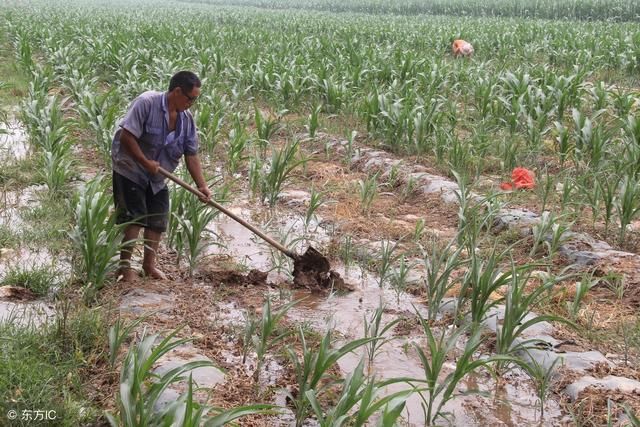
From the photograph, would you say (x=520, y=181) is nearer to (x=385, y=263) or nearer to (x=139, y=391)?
(x=385, y=263)

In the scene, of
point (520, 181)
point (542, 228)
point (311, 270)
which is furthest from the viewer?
point (520, 181)

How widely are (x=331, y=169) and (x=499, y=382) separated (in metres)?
3.72

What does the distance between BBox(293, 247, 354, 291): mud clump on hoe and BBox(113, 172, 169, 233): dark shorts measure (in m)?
0.86

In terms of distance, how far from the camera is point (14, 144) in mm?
7312

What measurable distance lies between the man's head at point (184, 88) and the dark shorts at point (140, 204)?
1.90ft

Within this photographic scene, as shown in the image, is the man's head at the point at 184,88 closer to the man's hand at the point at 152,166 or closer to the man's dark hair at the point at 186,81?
the man's dark hair at the point at 186,81

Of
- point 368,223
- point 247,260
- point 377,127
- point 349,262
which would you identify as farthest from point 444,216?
point 377,127

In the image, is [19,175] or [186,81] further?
[19,175]

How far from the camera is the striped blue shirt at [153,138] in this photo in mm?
3910

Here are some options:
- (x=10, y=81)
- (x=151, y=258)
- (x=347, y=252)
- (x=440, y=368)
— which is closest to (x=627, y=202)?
(x=347, y=252)

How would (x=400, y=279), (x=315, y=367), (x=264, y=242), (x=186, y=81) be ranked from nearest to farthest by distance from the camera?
(x=315, y=367) < (x=186, y=81) < (x=400, y=279) < (x=264, y=242)

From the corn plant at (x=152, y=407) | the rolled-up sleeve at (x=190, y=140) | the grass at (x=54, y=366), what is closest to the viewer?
the corn plant at (x=152, y=407)

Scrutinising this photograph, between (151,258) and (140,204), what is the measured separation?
1.07 feet

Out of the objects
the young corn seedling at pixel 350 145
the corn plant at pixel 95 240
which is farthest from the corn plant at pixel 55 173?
the young corn seedling at pixel 350 145
